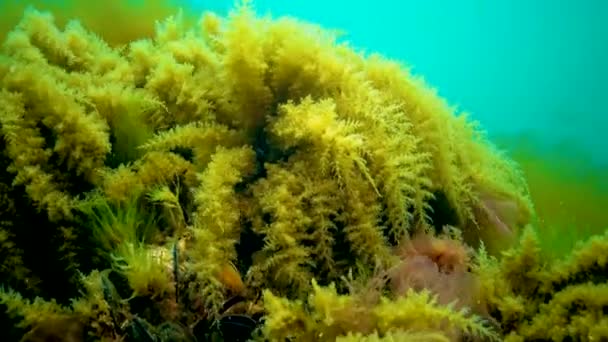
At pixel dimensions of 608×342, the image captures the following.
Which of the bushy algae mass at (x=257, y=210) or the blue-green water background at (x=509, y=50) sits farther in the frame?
the blue-green water background at (x=509, y=50)

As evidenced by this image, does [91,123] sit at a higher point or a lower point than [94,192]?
higher

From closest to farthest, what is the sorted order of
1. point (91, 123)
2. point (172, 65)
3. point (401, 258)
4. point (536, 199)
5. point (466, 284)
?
point (466, 284) → point (401, 258) → point (91, 123) → point (172, 65) → point (536, 199)

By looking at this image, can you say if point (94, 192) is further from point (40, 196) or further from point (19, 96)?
point (19, 96)

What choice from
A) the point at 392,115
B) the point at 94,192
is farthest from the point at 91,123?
the point at 392,115

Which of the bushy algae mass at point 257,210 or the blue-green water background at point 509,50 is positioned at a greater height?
the blue-green water background at point 509,50
